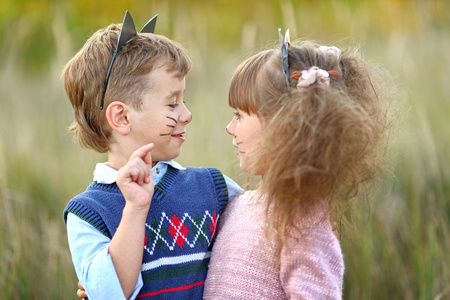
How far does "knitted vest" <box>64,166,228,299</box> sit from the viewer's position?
190cm

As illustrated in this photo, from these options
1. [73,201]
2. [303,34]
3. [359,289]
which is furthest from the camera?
[303,34]

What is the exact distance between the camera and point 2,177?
3125 mm

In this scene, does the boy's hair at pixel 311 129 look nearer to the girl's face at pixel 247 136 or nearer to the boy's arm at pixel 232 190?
the girl's face at pixel 247 136

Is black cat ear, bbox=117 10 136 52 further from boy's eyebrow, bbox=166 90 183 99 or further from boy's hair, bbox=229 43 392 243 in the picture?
boy's hair, bbox=229 43 392 243

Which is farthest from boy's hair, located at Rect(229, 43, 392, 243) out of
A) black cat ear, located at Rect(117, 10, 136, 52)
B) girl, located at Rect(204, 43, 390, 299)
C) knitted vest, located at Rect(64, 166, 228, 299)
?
black cat ear, located at Rect(117, 10, 136, 52)

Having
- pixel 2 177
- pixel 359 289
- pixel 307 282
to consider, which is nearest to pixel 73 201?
pixel 307 282

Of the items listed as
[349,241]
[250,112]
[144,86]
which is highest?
[144,86]

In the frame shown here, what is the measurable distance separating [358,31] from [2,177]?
98.4 inches

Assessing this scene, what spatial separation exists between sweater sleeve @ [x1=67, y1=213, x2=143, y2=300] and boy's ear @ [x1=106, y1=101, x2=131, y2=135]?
34 centimetres

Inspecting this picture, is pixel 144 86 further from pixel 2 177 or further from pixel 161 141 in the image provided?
pixel 2 177

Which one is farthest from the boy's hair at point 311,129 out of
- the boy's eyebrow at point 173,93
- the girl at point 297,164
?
the boy's eyebrow at point 173,93

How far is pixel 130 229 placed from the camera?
1.76 metres

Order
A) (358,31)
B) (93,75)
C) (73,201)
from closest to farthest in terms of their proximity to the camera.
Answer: (73,201), (93,75), (358,31)

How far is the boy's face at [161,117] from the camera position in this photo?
203 centimetres
